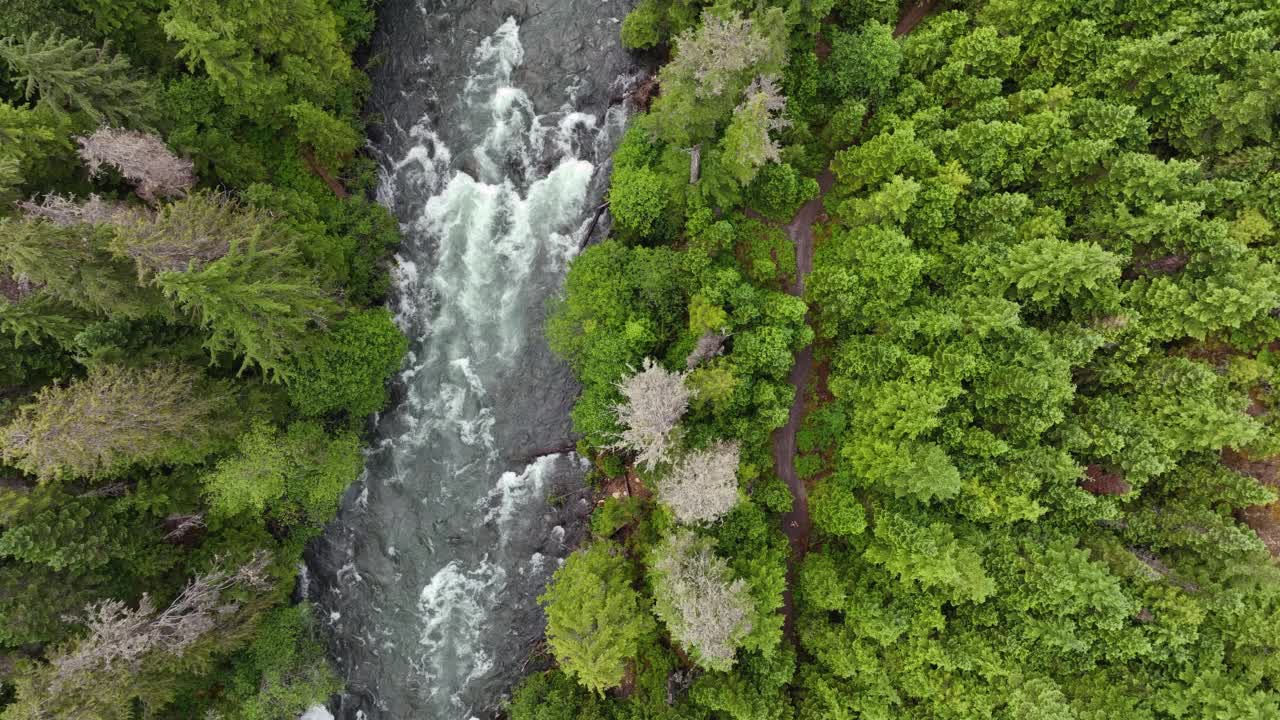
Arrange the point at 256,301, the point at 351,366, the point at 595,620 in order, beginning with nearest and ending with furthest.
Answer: the point at 256,301 → the point at 595,620 → the point at 351,366

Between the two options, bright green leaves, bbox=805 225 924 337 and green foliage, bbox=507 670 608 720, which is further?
green foliage, bbox=507 670 608 720

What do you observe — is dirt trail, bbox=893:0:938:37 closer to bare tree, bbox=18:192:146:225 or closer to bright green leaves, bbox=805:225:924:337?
bright green leaves, bbox=805:225:924:337

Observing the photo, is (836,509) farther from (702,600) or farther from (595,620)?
(595,620)

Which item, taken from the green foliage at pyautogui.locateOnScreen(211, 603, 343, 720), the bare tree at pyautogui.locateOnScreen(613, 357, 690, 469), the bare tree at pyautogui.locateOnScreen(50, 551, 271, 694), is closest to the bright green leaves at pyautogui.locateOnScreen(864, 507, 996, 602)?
the bare tree at pyautogui.locateOnScreen(613, 357, 690, 469)

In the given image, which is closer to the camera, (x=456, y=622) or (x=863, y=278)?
(x=863, y=278)

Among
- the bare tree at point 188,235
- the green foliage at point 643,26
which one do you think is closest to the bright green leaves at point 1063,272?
the green foliage at point 643,26

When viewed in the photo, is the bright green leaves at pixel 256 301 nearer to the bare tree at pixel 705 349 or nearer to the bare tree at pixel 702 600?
the bare tree at pixel 705 349

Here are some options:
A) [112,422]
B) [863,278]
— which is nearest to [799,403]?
[863,278]
